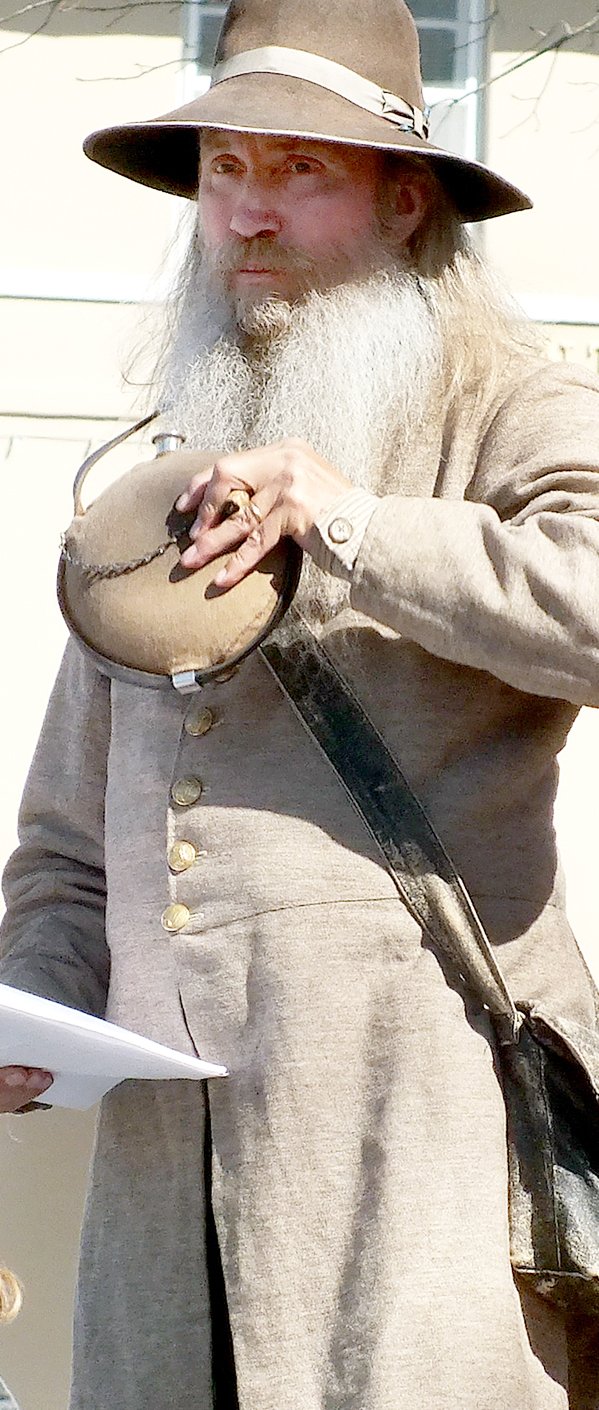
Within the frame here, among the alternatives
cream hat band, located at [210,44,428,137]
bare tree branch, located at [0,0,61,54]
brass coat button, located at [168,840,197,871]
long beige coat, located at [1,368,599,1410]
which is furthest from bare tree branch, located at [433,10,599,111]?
brass coat button, located at [168,840,197,871]

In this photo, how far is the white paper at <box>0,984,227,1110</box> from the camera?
210 cm

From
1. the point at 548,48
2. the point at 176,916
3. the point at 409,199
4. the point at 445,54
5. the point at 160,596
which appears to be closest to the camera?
the point at 160,596

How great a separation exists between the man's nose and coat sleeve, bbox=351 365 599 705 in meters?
0.54

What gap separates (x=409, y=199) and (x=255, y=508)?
0.75 meters

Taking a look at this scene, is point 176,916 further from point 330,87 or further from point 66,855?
point 330,87

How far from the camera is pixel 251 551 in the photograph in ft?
7.72

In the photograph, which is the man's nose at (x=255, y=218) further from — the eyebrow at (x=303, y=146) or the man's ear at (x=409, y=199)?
the man's ear at (x=409, y=199)

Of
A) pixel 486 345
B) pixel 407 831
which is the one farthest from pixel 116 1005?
pixel 486 345

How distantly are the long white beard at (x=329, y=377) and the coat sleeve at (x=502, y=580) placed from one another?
0.93ft

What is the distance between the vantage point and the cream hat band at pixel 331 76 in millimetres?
2738

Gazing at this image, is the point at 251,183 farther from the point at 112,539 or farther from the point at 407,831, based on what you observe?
the point at 407,831

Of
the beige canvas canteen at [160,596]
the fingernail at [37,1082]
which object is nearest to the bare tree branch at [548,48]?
the beige canvas canteen at [160,596]

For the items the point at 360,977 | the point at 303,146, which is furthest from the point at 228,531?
the point at 303,146

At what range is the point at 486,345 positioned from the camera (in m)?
2.78
